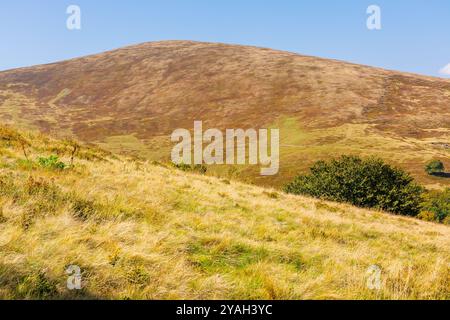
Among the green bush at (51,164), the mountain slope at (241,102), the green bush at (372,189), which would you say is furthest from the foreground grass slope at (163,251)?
the mountain slope at (241,102)

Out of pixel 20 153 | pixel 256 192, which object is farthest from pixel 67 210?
pixel 256 192

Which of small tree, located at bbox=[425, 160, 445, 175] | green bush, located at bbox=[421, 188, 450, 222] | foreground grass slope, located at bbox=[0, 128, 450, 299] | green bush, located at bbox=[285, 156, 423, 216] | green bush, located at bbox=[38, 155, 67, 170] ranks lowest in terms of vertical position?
green bush, located at bbox=[421, 188, 450, 222]

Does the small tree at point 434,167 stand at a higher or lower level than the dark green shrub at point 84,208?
lower

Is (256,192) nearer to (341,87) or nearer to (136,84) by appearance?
(341,87)

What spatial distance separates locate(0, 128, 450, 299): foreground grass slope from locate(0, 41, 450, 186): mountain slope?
7387 cm

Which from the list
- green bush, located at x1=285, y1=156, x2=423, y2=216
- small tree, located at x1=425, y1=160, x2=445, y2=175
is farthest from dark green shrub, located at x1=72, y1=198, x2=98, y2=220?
small tree, located at x1=425, y1=160, x2=445, y2=175

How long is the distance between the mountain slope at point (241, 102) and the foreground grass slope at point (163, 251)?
73.9 meters

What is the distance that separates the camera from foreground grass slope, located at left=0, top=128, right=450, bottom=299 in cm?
462

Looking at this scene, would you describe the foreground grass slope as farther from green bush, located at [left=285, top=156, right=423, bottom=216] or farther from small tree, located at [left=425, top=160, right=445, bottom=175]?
small tree, located at [left=425, top=160, right=445, bottom=175]

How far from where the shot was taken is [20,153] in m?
12.2

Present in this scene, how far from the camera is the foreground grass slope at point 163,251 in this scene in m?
4.62

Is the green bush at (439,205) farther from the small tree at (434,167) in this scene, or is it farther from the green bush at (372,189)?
the green bush at (372,189)

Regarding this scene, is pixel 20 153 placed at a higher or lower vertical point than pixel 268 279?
higher
